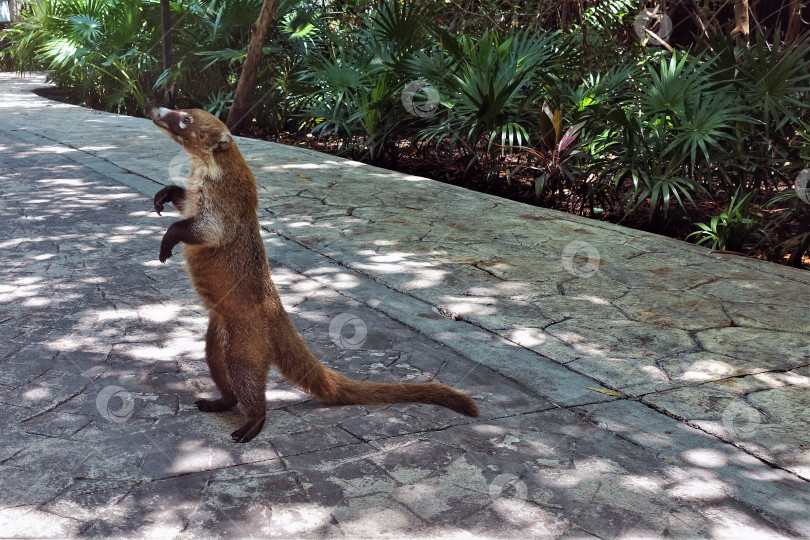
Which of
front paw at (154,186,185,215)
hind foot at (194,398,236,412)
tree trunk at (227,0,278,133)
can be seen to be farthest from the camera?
tree trunk at (227,0,278,133)

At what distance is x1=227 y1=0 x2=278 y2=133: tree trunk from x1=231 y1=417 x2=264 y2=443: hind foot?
788 cm

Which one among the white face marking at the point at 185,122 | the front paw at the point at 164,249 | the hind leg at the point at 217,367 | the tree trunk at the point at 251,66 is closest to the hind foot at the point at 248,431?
the hind leg at the point at 217,367

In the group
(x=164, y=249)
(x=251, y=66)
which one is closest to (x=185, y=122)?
(x=164, y=249)

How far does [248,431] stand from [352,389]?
488mm

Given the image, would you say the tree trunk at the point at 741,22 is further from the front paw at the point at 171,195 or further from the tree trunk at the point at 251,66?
the front paw at the point at 171,195

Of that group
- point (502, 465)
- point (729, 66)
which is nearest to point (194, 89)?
point (729, 66)

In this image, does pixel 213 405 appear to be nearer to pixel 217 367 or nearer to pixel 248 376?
pixel 217 367

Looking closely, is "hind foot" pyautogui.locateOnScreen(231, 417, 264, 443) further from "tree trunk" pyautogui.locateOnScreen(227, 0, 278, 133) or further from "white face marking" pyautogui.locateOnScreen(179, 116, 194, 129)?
"tree trunk" pyautogui.locateOnScreen(227, 0, 278, 133)

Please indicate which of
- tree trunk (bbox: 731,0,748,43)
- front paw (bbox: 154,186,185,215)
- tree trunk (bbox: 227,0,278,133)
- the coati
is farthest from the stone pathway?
tree trunk (bbox: 227,0,278,133)

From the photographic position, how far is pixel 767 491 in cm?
286

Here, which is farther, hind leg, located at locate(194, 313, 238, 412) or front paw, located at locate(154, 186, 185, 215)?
hind leg, located at locate(194, 313, 238, 412)

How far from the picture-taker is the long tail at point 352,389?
Answer: 319 cm

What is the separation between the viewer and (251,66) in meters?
10.4

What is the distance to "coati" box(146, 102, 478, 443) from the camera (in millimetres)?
2938
